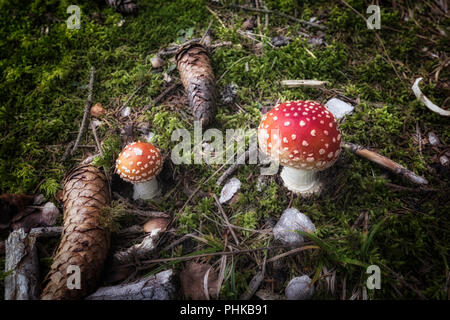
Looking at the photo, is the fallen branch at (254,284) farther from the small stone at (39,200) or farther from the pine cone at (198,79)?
the small stone at (39,200)

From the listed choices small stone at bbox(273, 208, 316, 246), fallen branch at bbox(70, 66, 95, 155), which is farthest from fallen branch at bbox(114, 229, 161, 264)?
fallen branch at bbox(70, 66, 95, 155)

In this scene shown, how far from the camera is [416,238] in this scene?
2.09 metres

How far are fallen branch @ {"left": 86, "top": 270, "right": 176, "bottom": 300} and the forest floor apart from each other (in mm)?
231

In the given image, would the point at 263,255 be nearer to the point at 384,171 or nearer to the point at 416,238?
the point at 416,238

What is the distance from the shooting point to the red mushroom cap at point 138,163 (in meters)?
2.45

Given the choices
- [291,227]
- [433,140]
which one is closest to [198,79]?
[291,227]

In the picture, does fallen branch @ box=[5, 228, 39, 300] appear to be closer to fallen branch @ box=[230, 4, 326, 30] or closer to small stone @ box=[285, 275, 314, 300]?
small stone @ box=[285, 275, 314, 300]

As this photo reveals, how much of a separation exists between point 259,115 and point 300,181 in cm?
85

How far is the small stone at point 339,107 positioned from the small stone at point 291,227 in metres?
→ 1.16

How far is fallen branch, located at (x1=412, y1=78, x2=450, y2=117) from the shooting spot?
8.70 ft

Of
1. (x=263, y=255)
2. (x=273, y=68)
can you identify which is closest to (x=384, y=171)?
(x=263, y=255)

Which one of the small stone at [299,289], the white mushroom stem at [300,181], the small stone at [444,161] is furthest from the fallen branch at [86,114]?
the small stone at [444,161]

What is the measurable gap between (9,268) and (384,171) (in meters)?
3.26

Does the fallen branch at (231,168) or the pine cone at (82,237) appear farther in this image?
the fallen branch at (231,168)
